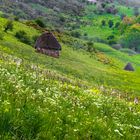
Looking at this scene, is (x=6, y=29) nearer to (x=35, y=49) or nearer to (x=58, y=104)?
(x=35, y=49)

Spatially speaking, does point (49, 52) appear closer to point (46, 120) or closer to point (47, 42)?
point (47, 42)

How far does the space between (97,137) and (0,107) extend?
7.84 ft

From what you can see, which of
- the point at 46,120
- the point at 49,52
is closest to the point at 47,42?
the point at 49,52

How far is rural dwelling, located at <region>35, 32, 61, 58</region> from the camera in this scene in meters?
75.3

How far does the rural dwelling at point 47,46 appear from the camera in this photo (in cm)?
7531

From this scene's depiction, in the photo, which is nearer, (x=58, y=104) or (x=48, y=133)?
(x=48, y=133)

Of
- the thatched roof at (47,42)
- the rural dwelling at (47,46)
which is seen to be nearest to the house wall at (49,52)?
the rural dwelling at (47,46)

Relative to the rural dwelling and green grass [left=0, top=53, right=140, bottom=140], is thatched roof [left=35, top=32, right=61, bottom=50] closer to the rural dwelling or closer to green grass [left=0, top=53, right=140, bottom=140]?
the rural dwelling

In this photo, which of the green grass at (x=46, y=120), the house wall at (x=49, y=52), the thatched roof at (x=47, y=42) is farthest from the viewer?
the thatched roof at (x=47, y=42)

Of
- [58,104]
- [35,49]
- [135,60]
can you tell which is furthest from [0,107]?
[135,60]

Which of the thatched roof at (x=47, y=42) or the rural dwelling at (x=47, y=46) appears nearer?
the rural dwelling at (x=47, y=46)

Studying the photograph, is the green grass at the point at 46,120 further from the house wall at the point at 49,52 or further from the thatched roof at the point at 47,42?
the thatched roof at the point at 47,42

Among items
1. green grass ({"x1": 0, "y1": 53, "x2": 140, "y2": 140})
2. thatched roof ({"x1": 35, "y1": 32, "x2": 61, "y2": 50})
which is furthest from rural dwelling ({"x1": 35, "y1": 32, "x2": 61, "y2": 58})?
green grass ({"x1": 0, "y1": 53, "x2": 140, "y2": 140})

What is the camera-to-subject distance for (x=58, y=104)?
41.6 feet
